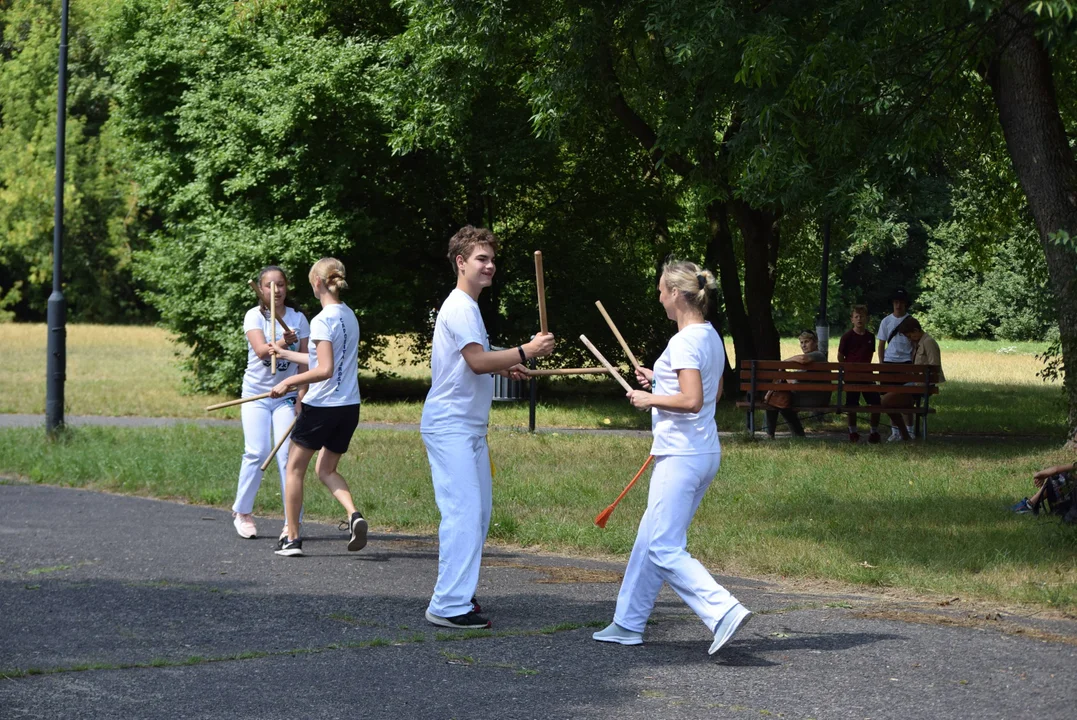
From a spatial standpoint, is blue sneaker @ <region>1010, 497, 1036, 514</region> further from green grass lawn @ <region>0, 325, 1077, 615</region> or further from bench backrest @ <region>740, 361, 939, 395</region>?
bench backrest @ <region>740, 361, 939, 395</region>

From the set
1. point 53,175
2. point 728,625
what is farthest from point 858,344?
point 53,175

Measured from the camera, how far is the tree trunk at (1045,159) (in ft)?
45.3

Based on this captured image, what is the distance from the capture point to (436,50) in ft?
62.7

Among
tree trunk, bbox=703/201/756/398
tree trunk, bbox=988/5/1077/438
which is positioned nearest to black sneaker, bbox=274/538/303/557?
tree trunk, bbox=988/5/1077/438

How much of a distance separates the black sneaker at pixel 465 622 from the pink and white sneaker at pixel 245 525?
309 centimetres

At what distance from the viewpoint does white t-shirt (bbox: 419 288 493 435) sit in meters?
6.64

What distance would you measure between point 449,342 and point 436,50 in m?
13.2

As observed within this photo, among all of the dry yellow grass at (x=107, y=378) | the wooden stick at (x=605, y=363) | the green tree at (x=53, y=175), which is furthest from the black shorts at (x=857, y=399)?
the green tree at (x=53, y=175)

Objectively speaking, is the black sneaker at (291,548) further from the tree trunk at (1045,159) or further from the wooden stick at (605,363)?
the tree trunk at (1045,159)

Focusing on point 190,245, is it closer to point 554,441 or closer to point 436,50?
point 436,50

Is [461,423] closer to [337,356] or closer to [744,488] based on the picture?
[337,356]

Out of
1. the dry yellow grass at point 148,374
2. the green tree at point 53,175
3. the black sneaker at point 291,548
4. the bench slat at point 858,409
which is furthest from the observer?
the green tree at point 53,175

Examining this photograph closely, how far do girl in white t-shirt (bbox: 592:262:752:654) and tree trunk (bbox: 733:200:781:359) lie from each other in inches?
621

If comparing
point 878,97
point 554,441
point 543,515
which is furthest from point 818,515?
point 554,441
